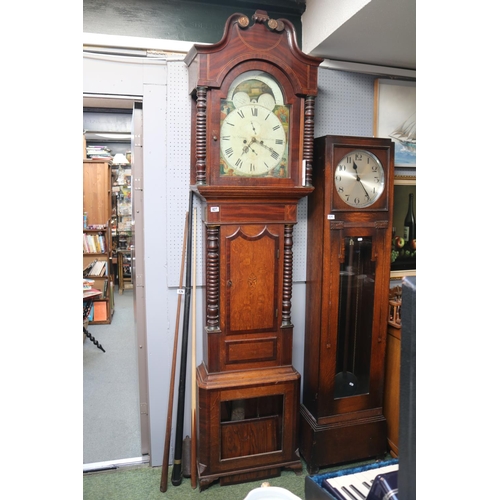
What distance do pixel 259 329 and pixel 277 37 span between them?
1571mm

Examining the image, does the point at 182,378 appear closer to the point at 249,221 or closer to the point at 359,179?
the point at 249,221

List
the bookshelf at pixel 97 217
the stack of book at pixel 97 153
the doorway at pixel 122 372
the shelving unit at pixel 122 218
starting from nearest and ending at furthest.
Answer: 1. the doorway at pixel 122 372
2. the bookshelf at pixel 97 217
3. the stack of book at pixel 97 153
4. the shelving unit at pixel 122 218

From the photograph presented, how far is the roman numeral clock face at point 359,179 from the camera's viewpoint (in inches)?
104

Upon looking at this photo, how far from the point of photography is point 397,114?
2975 millimetres

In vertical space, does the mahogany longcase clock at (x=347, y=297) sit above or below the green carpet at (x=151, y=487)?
above

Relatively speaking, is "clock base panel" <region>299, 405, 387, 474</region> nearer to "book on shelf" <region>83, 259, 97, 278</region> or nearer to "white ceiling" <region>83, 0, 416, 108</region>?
"white ceiling" <region>83, 0, 416, 108</region>

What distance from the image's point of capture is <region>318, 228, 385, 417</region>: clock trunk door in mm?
2691

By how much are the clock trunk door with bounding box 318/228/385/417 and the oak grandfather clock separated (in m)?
0.28

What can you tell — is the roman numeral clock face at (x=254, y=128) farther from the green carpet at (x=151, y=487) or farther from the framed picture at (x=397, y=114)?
the green carpet at (x=151, y=487)

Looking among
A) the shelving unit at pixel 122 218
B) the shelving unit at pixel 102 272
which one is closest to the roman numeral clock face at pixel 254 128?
the shelving unit at pixel 102 272

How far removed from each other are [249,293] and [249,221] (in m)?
0.40

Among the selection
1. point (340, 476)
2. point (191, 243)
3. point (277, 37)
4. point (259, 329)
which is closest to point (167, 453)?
point (259, 329)
